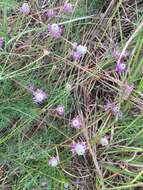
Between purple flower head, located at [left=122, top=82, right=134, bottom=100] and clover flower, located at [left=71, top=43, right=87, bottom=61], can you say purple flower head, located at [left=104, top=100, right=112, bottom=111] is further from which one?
clover flower, located at [left=71, top=43, right=87, bottom=61]

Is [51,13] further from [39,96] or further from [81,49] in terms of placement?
[39,96]

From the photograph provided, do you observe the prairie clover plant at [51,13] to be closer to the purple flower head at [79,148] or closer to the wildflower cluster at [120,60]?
the wildflower cluster at [120,60]

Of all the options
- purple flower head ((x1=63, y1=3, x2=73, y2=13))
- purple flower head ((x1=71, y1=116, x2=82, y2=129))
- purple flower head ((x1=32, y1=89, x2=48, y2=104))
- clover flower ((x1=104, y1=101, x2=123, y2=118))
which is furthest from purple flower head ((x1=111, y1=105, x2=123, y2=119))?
purple flower head ((x1=63, y1=3, x2=73, y2=13))

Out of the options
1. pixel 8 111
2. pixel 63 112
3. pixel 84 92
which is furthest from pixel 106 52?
pixel 8 111

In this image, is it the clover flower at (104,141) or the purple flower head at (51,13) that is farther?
the purple flower head at (51,13)

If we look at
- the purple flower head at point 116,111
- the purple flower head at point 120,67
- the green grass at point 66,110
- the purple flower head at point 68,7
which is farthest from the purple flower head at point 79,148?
the purple flower head at point 68,7

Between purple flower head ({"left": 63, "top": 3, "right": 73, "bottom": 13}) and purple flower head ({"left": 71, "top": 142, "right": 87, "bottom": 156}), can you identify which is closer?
purple flower head ({"left": 71, "top": 142, "right": 87, "bottom": 156})
